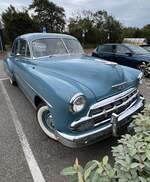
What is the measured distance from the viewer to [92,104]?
8.89 ft

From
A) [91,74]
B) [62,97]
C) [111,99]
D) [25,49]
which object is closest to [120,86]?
[111,99]

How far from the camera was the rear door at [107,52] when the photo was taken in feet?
30.4

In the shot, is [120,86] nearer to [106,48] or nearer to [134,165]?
[134,165]

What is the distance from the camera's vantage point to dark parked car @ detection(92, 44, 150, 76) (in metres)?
7.97

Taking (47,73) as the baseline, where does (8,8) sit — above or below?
above

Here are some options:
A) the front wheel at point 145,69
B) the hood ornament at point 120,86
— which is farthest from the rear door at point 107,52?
the hood ornament at point 120,86

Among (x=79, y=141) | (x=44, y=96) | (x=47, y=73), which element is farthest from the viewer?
(x=47, y=73)

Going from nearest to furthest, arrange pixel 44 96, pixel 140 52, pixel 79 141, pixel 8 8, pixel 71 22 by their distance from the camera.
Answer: pixel 79 141 → pixel 44 96 → pixel 140 52 → pixel 8 8 → pixel 71 22

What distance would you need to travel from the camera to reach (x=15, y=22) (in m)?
24.1

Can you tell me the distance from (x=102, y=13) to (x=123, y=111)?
32.4m

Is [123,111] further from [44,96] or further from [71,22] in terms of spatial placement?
[71,22]

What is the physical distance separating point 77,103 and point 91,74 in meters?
0.73

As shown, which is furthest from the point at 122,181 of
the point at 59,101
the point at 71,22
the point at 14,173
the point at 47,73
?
the point at 71,22

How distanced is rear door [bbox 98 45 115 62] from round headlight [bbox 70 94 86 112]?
22.6 feet
